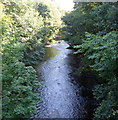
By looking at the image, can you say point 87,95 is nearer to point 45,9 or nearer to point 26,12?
point 26,12

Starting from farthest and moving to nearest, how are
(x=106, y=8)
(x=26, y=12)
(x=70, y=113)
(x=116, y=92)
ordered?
(x=26, y=12) → (x=70, y=113) → (x=106, y=8) → (x=116, y=92)

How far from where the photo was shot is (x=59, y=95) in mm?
6934

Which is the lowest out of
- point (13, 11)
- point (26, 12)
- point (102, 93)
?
point (102, 93)

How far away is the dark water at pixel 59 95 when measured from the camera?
5570 mm

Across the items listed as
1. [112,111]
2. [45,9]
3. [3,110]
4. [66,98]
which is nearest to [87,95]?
[66,98]

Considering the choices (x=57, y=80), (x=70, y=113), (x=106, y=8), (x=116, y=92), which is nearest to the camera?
(x=116, y=92)

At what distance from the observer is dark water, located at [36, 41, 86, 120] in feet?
18.3

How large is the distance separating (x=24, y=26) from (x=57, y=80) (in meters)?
4.71

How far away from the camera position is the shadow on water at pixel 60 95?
5559mm

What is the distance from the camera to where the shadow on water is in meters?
5.56

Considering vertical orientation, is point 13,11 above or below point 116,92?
above

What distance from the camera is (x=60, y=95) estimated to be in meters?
6.93

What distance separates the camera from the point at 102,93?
4.61 meters

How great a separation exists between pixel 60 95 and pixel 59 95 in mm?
52
